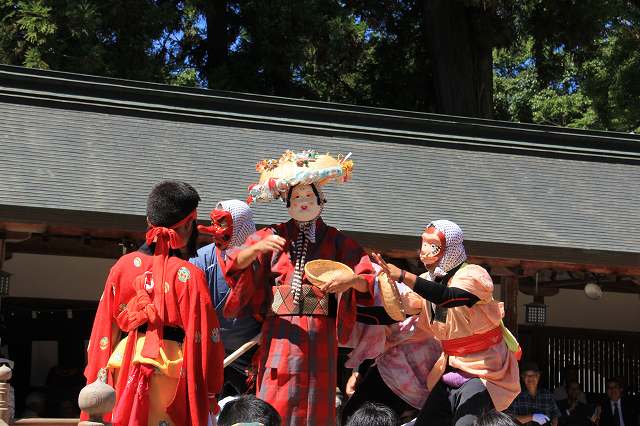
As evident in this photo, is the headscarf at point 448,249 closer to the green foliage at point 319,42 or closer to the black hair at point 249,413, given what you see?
the black hair at point 249,413

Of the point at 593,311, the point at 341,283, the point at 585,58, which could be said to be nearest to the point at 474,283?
the point at 341,283

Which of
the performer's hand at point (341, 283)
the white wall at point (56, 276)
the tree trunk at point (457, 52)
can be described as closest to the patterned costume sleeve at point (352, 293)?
the performer's hand at point (341, 283)

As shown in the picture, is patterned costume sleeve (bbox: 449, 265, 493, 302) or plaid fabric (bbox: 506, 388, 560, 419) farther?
plaid fabric (bbox: 506, 388, 560, 419)

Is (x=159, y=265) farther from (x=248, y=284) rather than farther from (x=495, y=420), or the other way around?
(x=495, y=420)

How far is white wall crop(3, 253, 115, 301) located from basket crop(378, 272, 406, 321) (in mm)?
5020

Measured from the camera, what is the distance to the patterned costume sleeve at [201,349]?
4.14m

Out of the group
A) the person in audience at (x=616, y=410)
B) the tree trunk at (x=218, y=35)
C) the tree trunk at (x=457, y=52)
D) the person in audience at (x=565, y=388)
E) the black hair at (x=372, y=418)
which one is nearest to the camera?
the black hair at (x=372, y=418)

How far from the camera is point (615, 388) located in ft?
33.1

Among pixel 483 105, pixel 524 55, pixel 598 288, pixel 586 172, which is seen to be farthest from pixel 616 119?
pixel 598 288

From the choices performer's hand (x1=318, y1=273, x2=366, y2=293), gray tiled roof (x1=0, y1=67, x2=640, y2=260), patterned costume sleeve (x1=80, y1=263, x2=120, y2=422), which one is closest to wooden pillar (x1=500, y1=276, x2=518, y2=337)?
gray tiled roof (x1=0, y1=67, x2=640, y2=260)

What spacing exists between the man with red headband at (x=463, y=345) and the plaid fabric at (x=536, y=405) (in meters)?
3.99

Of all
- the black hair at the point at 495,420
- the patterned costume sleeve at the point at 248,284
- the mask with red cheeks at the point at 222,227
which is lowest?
the black hair at the point at 495,420

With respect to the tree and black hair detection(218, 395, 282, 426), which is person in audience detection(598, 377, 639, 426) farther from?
the tree

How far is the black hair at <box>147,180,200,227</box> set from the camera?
4309 millimetres
